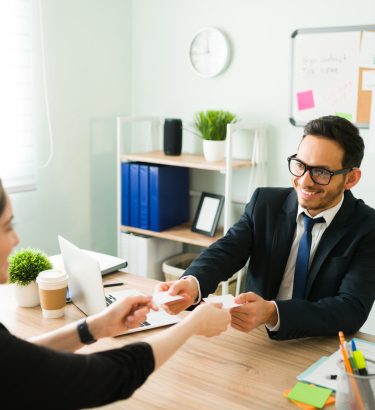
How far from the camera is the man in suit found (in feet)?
4.94

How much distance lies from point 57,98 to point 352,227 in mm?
2023

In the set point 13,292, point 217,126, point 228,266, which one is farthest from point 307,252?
point 217,126

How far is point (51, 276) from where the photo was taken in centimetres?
164

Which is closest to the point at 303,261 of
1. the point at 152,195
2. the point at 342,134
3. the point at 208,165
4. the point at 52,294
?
the point at 342,134

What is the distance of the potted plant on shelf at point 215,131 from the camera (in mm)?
3027

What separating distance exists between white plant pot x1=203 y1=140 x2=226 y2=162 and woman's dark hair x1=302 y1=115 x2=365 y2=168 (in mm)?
1308

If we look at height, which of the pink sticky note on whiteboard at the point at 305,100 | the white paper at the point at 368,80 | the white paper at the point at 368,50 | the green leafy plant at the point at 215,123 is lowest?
the green leafy plant at the point at 215,123

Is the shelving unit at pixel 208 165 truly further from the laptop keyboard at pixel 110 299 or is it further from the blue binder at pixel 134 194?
the laptop keyboard at pixel 110 299

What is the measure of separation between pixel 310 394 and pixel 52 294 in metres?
0.81

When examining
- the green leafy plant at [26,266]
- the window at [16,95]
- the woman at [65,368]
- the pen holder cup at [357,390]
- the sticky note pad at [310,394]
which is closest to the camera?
the woman at [65,368]

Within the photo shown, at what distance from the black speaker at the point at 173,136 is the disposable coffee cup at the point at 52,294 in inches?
66.0

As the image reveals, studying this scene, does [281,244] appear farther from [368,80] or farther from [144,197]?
[144,197]

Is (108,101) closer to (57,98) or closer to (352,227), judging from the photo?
(57,98)

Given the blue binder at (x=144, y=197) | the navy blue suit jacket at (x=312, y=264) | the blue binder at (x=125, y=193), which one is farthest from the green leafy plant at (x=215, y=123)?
the navy blue suit jacket at (x=312, y=264)
